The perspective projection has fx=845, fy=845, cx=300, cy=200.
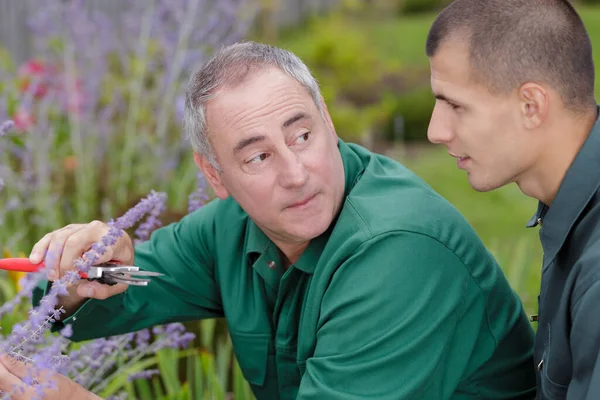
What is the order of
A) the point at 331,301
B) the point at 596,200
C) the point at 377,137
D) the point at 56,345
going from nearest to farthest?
1. the point at 56,345
2. the point at 596,200
3. the point at 331,301
4. the point at 377,137

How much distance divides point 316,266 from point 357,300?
0.75ft

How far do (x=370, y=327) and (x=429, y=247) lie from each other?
23 cm

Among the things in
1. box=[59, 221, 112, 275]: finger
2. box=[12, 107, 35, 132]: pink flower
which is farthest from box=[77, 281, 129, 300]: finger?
box=[12, 107, 35, 132]: pink flower

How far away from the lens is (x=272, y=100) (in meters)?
2.03

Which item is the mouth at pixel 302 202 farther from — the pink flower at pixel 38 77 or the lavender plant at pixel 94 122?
the pink flower at pixel 38 77

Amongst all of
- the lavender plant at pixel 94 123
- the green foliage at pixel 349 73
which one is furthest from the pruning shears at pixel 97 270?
the green foliage at pixel 349 73

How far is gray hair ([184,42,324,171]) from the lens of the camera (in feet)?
6.81

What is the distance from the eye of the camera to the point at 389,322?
1835 millimetres

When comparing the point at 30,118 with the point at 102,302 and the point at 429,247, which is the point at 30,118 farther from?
the point at 429,247

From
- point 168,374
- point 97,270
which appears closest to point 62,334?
point 97,270

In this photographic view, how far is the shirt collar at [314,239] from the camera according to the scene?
2115 mm

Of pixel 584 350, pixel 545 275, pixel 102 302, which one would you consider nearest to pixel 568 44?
pixel 545 275

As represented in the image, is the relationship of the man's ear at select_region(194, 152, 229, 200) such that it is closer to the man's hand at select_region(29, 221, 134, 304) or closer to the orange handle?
the man's hand at select_region(29, 221, 134, 304)

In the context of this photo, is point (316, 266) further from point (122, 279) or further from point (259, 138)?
point (122, 279)
